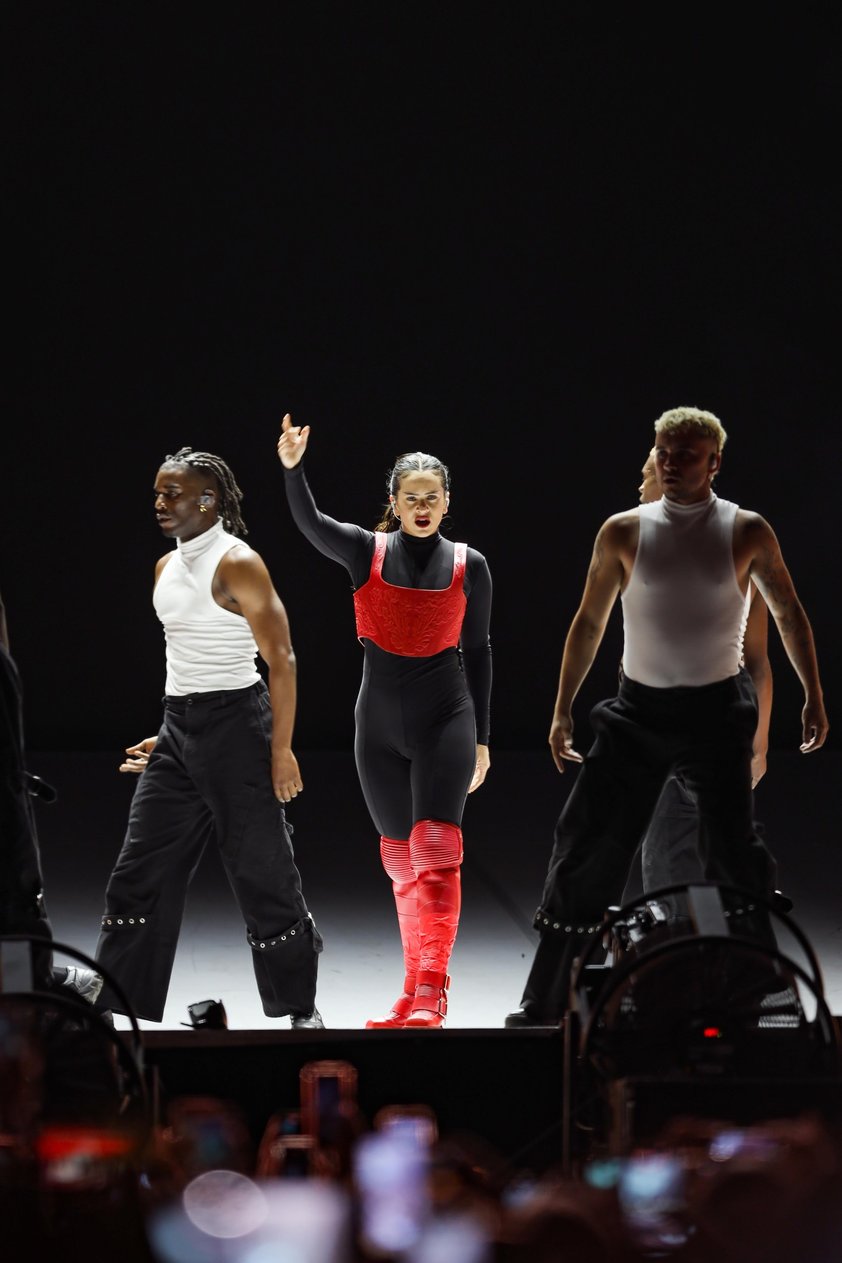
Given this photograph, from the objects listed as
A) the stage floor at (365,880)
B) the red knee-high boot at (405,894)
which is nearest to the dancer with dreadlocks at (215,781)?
the stage floor at (365,880)

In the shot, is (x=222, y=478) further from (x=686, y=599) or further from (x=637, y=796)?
(x=637, y=796)

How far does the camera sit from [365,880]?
22.2 feet

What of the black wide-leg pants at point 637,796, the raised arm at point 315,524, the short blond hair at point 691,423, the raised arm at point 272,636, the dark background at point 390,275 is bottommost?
the black wide-leg pants at point 637,796

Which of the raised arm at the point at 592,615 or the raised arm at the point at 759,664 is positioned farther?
the raised arm at the point at 759,664

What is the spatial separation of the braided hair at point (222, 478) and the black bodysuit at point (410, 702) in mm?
184

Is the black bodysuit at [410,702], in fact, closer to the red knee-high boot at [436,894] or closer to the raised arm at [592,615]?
the red knee-high boot at [436,894]

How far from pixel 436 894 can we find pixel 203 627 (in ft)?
3.32

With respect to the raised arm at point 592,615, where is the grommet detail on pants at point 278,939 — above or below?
below

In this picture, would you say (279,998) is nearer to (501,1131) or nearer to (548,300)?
(501,1131)

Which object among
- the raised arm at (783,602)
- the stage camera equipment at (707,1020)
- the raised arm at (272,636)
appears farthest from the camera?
the raised arm at (272,636)

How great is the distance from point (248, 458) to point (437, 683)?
16.1ft

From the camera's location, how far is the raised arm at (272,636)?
4258 mm

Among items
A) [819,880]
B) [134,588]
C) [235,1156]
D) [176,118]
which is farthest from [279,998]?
[176,118]

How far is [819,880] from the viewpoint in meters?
6.79
